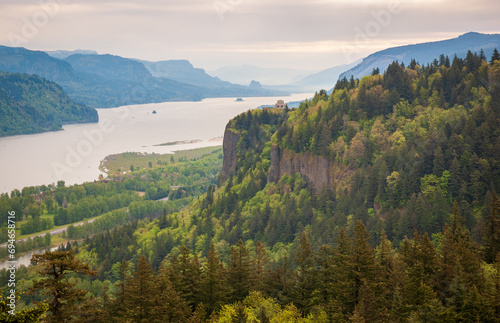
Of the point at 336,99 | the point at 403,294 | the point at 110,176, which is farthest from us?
the point at 110,176

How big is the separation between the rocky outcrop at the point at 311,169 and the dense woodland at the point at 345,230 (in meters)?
0.78

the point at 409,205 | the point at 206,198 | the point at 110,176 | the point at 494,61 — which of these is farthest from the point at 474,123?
the point at 110,176

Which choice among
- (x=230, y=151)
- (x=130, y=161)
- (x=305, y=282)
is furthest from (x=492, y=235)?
(x=130, y=161)

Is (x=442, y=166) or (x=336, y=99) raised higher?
(x=336, y=99)

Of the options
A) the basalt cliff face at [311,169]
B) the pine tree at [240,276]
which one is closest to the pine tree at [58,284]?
the pine tree at [240,276]

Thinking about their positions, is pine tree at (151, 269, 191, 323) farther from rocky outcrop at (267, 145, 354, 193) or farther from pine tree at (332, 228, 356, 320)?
rocky outcrop at (267, 145, 354, 193)

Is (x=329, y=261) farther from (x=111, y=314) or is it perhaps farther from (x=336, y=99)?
(x=336, y=99)


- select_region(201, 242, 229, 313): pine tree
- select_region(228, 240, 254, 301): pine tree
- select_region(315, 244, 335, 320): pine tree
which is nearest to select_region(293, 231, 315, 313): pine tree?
select_region(315, 244, 335, 320): pine tree

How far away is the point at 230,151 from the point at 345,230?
48578mm

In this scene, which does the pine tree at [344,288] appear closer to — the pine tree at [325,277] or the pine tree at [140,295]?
the pine tree at [325,277]

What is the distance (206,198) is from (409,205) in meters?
45.7

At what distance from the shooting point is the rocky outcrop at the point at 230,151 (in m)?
102

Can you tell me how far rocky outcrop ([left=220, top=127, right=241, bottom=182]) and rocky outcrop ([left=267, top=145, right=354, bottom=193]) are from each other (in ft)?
59.2

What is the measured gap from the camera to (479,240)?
48562 mm
